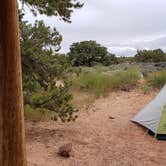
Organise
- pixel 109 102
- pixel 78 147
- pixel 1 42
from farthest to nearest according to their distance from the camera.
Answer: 1. pixel 109 102
2. pixel 78 147
3. pixel 1 42

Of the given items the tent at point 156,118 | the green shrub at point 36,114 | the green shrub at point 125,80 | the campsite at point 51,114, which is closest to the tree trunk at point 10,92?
the campsite at point 51,114

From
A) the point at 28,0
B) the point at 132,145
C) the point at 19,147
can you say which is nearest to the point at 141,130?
the point at 132,145

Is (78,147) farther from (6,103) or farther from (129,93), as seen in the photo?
(129,93)

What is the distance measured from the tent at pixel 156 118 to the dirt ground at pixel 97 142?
0.58ft

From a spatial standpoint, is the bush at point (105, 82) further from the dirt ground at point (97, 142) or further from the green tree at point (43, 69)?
the green tree at point (43, 69)

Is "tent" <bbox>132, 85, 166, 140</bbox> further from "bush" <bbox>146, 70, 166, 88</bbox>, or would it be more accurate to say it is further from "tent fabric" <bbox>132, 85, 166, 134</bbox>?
"bush" <bbox>146, 70, 166, 88</bbox>

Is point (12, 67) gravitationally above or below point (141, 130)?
above

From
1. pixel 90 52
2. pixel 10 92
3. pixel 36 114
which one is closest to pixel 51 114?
pixel 36 114

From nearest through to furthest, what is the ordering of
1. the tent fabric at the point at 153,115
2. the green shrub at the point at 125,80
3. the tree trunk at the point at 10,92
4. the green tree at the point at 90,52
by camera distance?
the tree trunk at the point at 10,92, the tent fabric at the point at 153,115, the green shrub at the point at 125,80, the green tree at the point at 90,52

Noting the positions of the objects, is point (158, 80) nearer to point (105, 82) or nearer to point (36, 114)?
→ point (105, 82)

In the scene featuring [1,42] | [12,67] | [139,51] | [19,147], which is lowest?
[19,147]

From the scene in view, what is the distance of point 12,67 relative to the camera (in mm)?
4324

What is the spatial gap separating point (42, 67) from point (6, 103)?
3919 mm

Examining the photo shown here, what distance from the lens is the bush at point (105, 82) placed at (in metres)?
16.6
